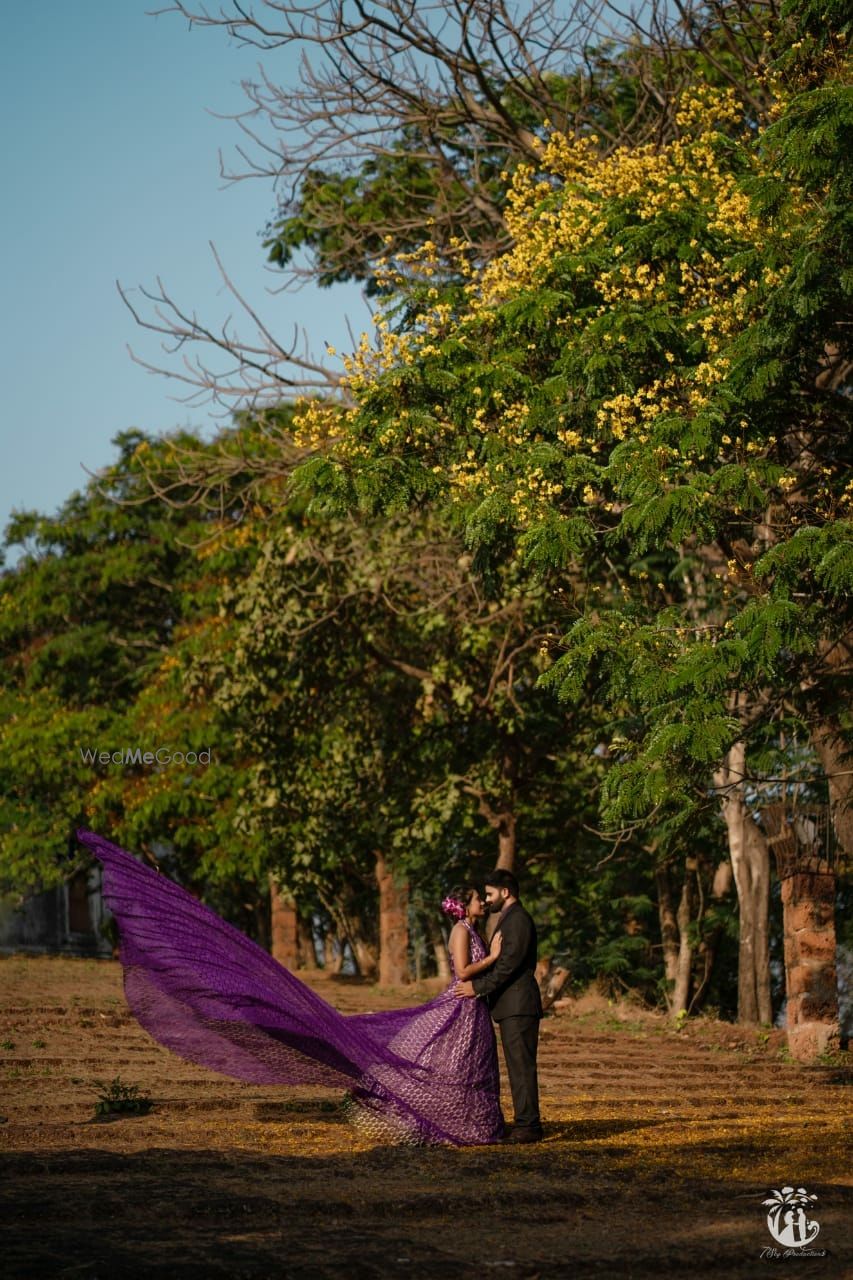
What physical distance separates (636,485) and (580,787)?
11.3m

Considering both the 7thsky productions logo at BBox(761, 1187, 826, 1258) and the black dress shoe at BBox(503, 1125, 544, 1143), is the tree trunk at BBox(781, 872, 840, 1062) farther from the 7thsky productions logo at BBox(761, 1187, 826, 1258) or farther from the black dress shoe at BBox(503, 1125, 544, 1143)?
the 7thsky productions logo at BBox(761, 1187, 826, 1258)

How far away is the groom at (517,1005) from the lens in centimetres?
965

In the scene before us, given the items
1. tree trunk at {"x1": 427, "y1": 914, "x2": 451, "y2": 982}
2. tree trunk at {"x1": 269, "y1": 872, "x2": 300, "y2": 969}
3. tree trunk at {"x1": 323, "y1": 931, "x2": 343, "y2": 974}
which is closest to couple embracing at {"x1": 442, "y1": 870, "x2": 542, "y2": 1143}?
tree trunk at {"x1": 427, "y1": 914, "x2": 451, "y2": 982}

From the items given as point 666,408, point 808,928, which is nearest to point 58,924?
point 808,928

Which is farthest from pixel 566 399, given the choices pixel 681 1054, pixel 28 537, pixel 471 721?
pixel 28 537

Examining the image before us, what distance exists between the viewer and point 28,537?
34.2 meters

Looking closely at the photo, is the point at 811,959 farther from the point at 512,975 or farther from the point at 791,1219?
the point at 791,1219

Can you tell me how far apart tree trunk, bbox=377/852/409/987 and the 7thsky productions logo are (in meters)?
18.9

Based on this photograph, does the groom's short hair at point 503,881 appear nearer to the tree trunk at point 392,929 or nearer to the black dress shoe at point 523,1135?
the black dress shoe at point 523,1135

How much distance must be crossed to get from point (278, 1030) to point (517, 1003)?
1.40m

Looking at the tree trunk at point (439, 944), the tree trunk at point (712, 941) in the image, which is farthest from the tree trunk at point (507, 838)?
the tree trunk at point (439, 944)

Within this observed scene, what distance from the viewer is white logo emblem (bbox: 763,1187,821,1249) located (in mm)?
6523

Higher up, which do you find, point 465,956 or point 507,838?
point 507,838

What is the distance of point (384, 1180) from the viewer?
814cm
